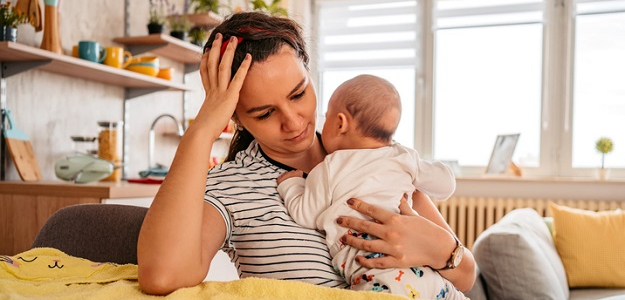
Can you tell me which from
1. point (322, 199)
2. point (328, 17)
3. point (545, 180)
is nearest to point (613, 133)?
point (545, 180)

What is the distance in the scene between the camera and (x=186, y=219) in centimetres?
96

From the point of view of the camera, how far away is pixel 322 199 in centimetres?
108

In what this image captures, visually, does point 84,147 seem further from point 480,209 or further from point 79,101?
point 480,209

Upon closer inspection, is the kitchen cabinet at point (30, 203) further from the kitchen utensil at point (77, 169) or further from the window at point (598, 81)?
the window at point (598, 81)

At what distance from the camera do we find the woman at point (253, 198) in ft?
3.17

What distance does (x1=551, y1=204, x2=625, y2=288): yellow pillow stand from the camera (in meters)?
2.82

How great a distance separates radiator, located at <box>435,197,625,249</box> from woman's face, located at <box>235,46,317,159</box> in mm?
3289

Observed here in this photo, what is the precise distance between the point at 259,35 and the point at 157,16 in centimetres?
212

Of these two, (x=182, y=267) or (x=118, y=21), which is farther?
(x=118, y=21)

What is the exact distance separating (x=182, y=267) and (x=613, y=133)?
13.7 feet

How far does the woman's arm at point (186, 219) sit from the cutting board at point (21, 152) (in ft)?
4.78

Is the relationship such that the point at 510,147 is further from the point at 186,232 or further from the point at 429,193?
the point at 186,232

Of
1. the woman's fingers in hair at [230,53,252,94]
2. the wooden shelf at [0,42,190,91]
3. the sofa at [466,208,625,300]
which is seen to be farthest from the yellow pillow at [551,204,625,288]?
the woman's fingers in hair at [230,53,252,94]

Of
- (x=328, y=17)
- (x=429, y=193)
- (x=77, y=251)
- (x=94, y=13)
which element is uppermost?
(x=328, y=17)
